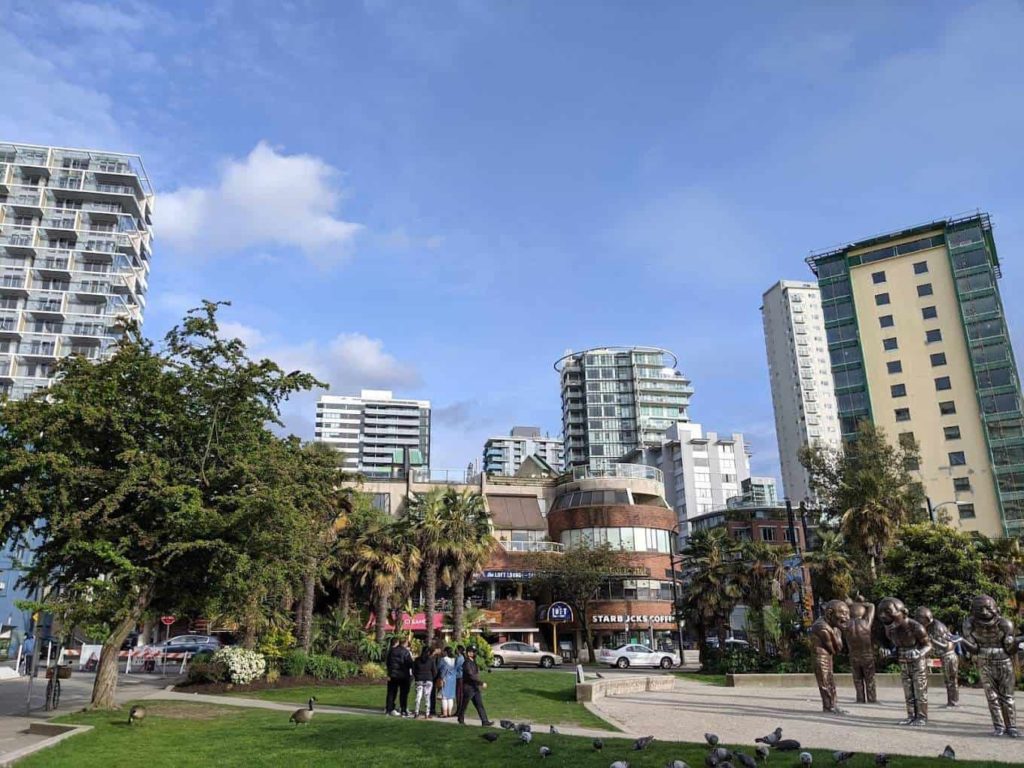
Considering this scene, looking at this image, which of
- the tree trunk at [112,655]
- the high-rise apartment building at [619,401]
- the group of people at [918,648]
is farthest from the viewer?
the high-rise apartment building at [619,401]

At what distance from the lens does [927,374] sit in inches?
2972

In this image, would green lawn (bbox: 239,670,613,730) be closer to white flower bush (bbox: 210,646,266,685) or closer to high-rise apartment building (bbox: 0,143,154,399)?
white flower bush (bbox: 210,646,266,685)

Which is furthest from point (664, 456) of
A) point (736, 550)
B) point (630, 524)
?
point (736, 550)

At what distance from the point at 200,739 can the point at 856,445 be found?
48.0 m

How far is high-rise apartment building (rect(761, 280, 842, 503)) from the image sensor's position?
493 feet

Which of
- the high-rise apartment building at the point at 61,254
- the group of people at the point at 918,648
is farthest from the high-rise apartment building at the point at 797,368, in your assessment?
the group of people at the point at 918,648

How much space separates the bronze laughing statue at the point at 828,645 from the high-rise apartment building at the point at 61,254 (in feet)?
290

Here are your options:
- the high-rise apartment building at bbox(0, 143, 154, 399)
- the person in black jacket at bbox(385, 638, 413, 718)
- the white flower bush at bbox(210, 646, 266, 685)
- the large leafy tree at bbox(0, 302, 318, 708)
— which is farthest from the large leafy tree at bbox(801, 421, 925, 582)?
the high-rise apartment building at bbox(0, 143, 154, 399)

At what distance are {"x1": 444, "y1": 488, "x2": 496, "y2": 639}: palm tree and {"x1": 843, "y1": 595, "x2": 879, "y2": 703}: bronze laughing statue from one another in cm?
1835

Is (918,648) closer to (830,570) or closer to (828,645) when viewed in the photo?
(828,645)

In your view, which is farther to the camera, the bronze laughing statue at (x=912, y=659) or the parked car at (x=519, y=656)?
the parked car at (x=519, y=656)

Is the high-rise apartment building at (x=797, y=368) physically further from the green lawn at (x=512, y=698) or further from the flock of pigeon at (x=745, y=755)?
the flock of pigeon at (x=745, y=755)

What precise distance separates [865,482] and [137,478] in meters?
41.2

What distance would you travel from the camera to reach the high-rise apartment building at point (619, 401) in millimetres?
140750
